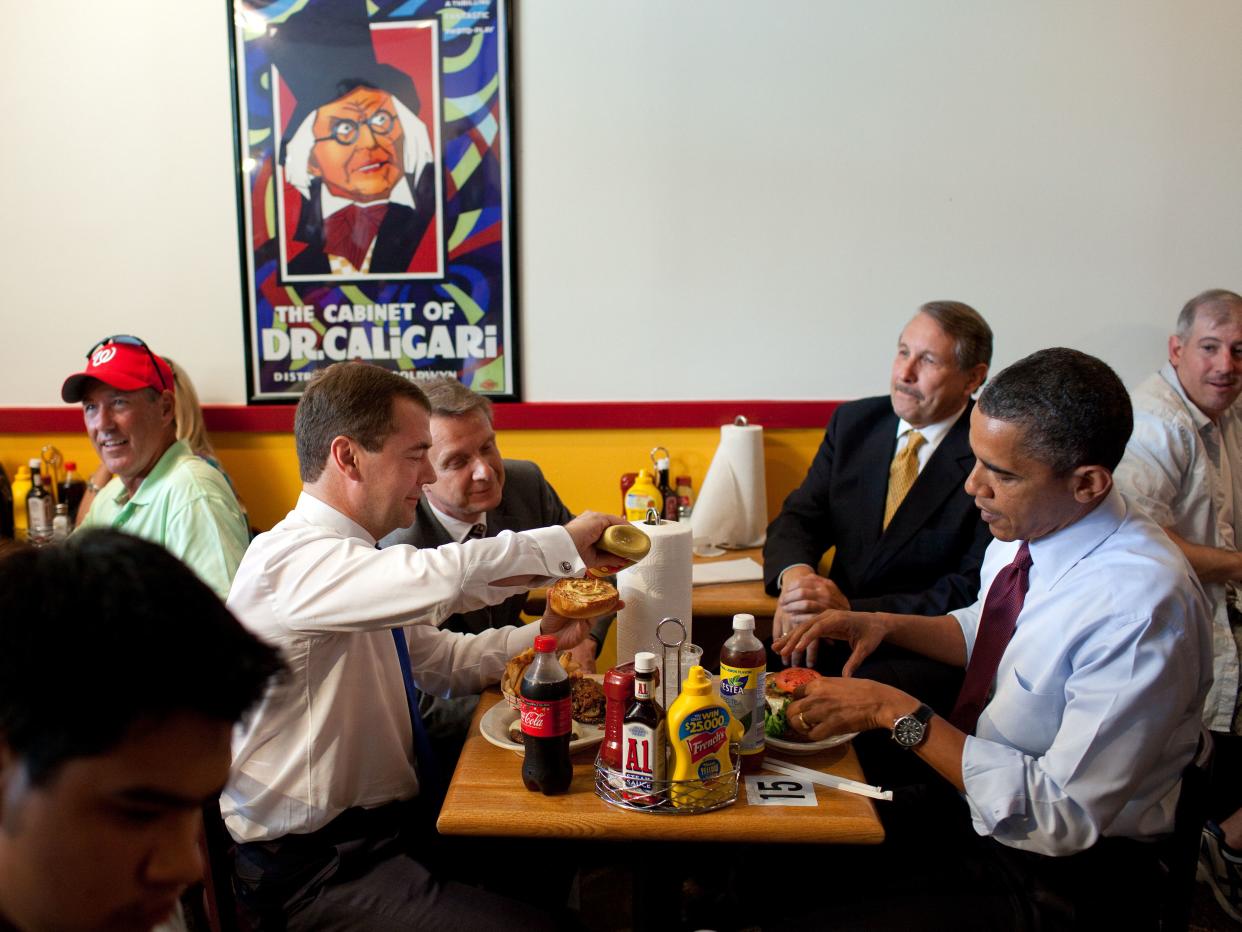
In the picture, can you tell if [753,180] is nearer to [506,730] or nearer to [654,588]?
[654,588]

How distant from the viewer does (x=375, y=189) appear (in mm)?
3658

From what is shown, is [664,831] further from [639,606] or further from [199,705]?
[199,705]

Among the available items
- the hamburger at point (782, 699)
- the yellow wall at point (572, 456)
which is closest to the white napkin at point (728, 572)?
the yellow wall at point (572, 456)

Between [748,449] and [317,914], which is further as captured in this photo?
[748,449]

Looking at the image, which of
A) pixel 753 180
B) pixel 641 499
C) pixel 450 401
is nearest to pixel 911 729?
pixel 450 401

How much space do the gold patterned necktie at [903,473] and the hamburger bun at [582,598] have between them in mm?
1400

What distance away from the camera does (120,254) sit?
12.4 ft

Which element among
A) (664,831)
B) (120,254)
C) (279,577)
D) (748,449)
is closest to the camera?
(664,831)

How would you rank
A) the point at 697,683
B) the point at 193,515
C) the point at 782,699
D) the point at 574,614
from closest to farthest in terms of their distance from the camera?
1. the point at 697,683
2. the point at 574,614
3. the point at 782,699
4. the point at 193,515

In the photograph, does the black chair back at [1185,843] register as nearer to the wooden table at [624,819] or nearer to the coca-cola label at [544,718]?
the wooden table at [624,819]

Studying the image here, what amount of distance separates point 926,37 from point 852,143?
1.53 ft

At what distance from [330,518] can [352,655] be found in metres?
0.27

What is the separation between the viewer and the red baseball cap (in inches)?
110

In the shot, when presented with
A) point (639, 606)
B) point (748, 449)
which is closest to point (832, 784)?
point (639, 606)
